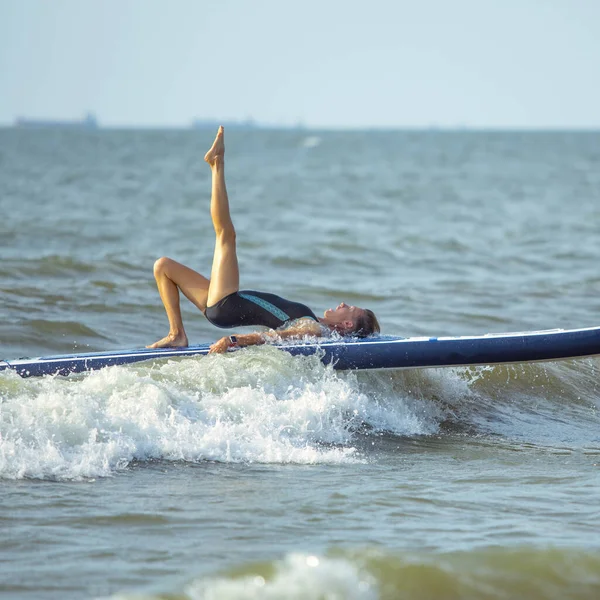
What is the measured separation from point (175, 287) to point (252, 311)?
654 millimetres

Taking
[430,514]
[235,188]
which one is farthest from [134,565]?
[235,188]

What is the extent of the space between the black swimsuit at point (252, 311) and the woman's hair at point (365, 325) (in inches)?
14.7

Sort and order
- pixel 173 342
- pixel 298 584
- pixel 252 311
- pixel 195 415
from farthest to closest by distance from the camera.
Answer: pixel 173 342 < pixel 252 311 < pixel 195 415 < pixel 298 584

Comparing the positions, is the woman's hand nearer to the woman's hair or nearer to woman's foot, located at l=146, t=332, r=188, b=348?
woman's foot, located at l=146, t=332, r=188, b=348

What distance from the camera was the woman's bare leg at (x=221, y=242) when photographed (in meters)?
7.29

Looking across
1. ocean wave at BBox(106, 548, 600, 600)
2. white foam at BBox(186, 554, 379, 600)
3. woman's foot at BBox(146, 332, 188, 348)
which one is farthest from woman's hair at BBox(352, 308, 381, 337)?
white foam at BBox(186, 554, 379, 600)

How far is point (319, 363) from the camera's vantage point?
23.9 ft

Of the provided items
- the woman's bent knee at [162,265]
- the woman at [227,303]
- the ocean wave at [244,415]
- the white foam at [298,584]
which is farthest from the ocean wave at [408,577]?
the woman's bent knee at [162,265]

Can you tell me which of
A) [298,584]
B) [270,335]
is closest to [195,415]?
[270,335]

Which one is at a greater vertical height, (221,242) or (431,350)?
(221,242)

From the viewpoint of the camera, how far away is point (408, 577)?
4.37 meters

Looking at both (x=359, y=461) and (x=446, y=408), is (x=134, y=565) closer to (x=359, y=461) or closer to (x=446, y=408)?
(x=359, y=461)

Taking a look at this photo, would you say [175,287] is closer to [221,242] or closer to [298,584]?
[221,242]

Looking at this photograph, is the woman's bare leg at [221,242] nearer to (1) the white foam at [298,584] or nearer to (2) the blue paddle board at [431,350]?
(2) the blue paddle board at [431,350]
